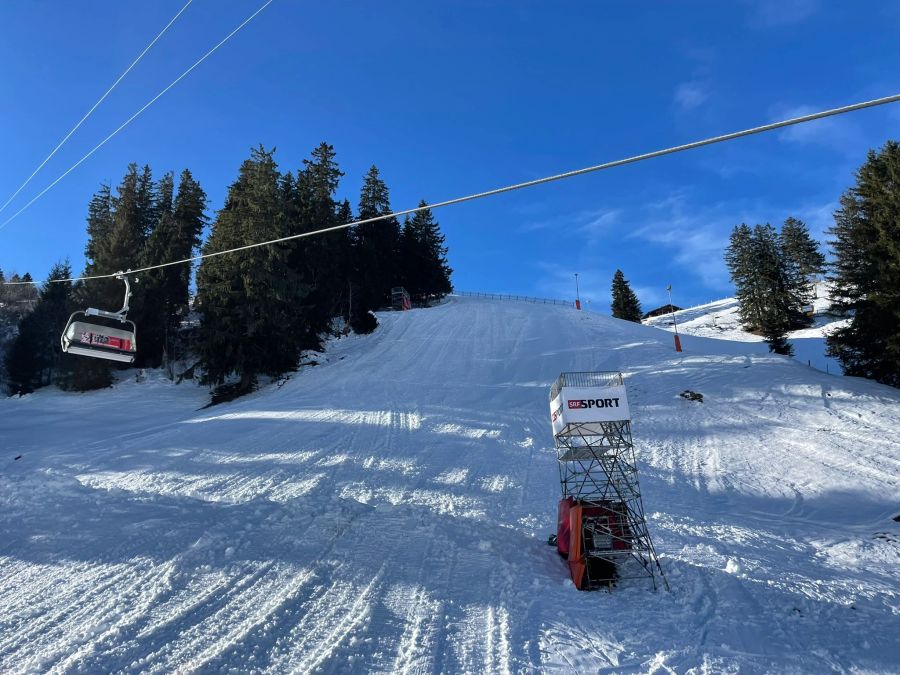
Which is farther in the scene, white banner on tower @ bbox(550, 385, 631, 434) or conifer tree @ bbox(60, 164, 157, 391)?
conifer tree @ bbox(60, 164, 157, 391)

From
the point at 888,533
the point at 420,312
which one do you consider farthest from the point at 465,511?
the point at 420,312

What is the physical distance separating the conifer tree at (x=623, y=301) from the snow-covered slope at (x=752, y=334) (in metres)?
4.89

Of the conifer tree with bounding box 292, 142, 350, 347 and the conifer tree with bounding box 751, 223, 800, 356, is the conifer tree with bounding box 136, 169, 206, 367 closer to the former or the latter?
the conifer tree with bounding box 292, 142, 350, 347

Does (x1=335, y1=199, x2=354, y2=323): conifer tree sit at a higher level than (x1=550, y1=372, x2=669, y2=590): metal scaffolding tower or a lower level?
higher

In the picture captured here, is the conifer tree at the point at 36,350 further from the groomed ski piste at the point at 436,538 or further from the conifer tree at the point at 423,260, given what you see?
the conifer tree at the point at 423,260

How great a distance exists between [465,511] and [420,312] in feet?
116

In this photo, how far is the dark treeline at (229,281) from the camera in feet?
104

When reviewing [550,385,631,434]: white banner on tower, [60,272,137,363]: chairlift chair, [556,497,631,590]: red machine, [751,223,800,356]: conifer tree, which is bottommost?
[556,497,631,590]: red machine

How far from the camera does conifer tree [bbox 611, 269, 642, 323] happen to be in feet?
230

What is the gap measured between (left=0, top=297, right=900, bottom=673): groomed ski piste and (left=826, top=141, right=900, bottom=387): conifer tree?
2321 millimetres

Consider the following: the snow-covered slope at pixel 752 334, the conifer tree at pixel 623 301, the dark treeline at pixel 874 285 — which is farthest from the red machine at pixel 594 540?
the conifer tree at pixel 623 301

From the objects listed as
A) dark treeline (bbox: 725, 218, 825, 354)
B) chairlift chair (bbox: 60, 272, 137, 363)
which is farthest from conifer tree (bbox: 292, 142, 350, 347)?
dark treeline (bbox: 725, 218, 825, 354)

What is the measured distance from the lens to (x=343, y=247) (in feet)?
151

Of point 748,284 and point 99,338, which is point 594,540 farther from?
point 748,284
